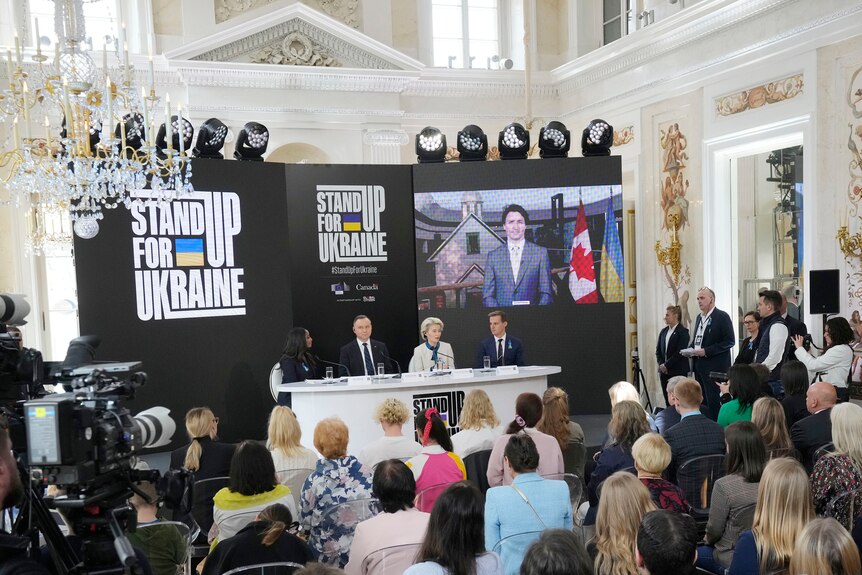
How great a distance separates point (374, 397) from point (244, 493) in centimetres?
331

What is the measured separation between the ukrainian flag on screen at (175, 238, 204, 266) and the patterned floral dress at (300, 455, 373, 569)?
4.29 m

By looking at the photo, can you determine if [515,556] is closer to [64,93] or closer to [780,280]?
[64,93]

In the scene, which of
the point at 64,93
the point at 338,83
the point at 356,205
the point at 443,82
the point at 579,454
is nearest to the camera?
the point at 579,454

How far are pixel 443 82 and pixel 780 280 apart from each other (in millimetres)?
5812

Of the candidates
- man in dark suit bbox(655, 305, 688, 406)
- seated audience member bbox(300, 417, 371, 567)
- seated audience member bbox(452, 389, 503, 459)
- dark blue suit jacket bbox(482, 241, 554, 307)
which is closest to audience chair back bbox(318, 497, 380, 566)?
seated audience member bbox(300, 417, 371, 567)

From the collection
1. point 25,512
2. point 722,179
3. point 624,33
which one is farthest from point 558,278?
point 25,512

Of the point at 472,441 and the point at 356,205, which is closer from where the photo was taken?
the point at 472,441

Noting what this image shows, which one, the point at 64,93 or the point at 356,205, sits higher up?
the point at 64,93

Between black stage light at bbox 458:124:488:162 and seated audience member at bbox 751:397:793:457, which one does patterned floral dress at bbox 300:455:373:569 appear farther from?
black stage light at bbox 458:124:488:162

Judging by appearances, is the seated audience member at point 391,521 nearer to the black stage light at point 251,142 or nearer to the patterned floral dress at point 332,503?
the patterned floral dress at point 332,503

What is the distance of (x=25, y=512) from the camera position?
77.6 inches

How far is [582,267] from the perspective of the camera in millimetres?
9195

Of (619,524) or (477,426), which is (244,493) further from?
(477,426)

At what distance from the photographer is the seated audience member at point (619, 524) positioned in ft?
8.63
